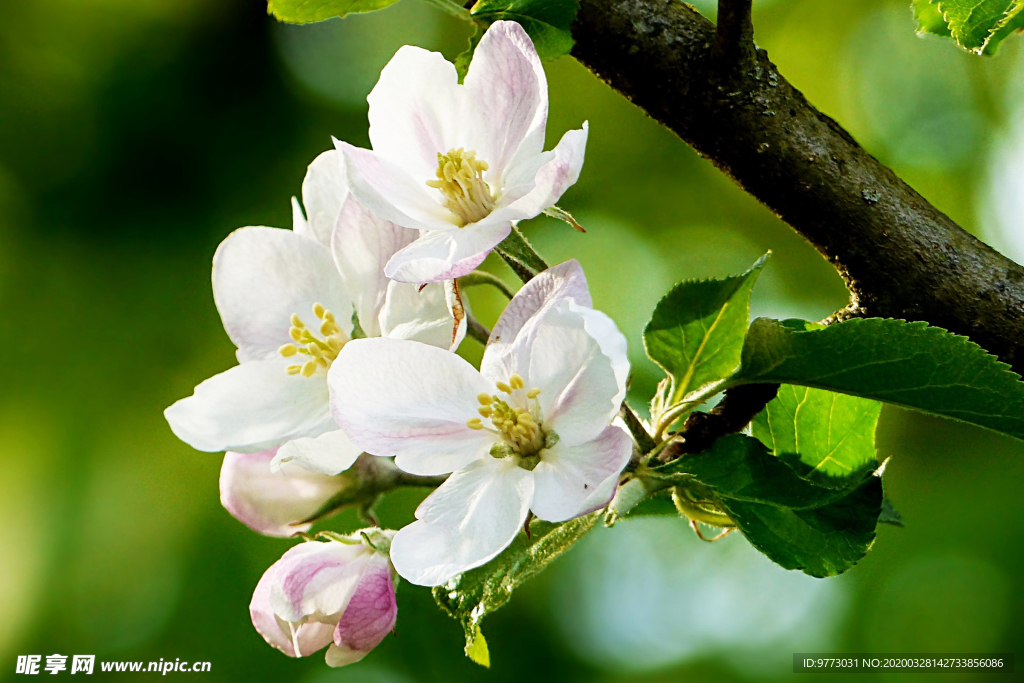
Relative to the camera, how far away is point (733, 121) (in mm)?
675

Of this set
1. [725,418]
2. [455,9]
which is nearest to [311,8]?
[455,9]

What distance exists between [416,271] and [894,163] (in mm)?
3596

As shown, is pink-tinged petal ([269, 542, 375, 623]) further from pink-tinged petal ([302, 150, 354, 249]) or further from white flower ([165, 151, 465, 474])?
pink-tinged petal ([302, 150, 354, 249])

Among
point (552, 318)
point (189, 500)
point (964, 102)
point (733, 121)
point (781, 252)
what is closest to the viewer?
point (552, 318)

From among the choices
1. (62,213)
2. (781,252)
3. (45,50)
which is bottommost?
(62,213)

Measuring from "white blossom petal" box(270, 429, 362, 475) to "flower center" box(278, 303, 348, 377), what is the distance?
114mm

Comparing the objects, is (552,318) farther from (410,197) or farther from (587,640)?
(587,640)

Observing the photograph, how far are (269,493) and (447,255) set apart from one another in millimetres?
288

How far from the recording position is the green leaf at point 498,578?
0.61 metres

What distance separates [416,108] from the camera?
Result: 635 millimetres

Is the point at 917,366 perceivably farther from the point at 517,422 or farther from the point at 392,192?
the point at 392,192

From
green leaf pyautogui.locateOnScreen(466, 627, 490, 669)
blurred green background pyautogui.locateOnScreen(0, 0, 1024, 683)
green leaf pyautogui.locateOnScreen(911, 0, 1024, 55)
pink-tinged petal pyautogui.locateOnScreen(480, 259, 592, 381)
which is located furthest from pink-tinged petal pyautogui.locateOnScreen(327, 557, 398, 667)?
blurred green background pyautogui.locateOnScreen(0, 0, 1024, 683)

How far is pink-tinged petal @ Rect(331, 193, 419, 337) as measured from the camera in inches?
25.7

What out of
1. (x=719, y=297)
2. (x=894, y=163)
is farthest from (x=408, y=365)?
(x=894, y=163)
